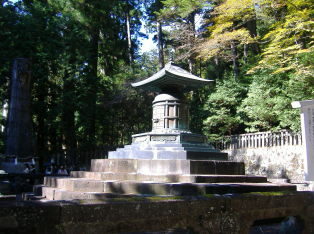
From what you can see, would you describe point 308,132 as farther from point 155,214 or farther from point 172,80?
point 172,80

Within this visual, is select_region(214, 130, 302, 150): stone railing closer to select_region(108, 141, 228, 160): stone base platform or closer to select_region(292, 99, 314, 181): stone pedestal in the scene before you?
select_region(108, 141, 228, 160): stone base platform

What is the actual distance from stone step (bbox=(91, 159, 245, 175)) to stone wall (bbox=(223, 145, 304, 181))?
22.3ft

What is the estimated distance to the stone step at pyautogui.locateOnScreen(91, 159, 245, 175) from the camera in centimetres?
681

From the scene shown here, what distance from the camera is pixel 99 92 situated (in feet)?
62.2

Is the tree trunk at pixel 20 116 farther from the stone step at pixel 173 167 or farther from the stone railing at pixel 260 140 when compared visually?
the stone railing at pixel 260 140

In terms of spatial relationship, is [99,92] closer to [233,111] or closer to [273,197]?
[233,111]

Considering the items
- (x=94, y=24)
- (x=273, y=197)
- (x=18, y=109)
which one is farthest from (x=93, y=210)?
(x=94, y=24)

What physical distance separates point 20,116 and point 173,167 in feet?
28.6

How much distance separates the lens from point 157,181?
6.44m

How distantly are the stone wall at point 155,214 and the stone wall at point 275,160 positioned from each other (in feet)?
30.6

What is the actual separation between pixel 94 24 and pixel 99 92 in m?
4.14

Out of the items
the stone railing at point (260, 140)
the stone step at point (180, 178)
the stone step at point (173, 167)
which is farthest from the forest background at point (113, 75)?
the stone step at point (180, 178)

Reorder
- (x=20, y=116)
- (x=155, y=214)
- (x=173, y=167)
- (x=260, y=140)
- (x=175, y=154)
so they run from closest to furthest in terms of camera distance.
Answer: (x=155, y=214) → (x=173, y=167) → (x=175, y=154) → (x=20, y=116) → (x=260, y=140)

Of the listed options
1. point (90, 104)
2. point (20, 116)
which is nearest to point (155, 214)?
point (20, 116)
